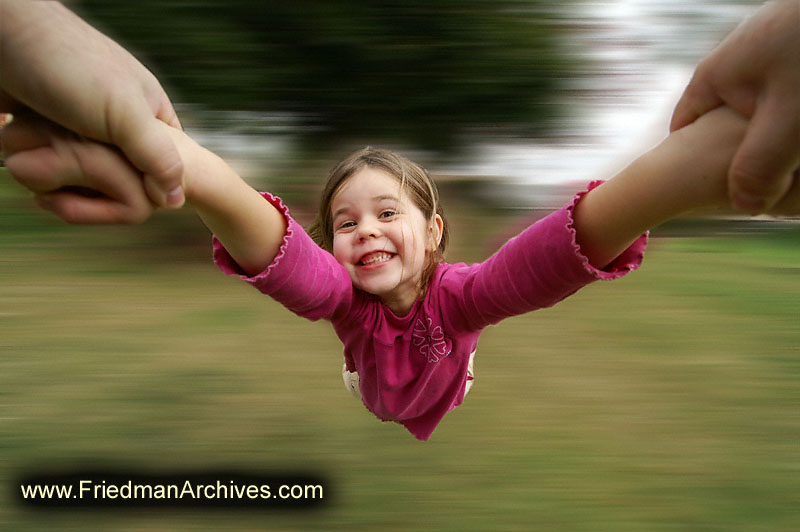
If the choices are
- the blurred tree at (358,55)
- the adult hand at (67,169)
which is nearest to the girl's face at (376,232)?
the adult hand at (67,169)

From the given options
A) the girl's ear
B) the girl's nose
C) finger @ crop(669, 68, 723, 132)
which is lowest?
the girl's ear

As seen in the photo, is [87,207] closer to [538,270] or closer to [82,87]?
[82,87]

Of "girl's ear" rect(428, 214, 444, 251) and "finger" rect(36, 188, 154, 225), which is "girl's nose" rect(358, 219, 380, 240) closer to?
"girl's ear" rect(428, 214, 444, 251)

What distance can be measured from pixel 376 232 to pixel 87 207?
20.5 inches

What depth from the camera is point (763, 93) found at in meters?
0.69

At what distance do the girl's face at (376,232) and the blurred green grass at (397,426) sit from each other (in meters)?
0.90

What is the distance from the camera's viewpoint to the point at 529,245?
3.24 feet

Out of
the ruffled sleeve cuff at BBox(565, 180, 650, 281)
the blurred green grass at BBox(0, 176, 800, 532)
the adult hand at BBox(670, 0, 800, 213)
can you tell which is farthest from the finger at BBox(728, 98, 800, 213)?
the blurred green grass at BBox(0, 176, 800, 532)

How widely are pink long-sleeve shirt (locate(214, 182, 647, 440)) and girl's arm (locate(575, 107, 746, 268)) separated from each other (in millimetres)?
31

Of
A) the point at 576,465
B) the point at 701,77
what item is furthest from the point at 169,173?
the point at 576,465

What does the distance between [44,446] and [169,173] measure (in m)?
1.72

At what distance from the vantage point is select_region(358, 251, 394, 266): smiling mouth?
1.20 meters

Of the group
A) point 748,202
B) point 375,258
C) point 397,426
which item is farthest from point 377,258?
point 397,426

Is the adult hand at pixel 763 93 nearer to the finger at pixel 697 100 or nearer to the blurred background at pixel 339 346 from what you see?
the finger at pixel 697 100
